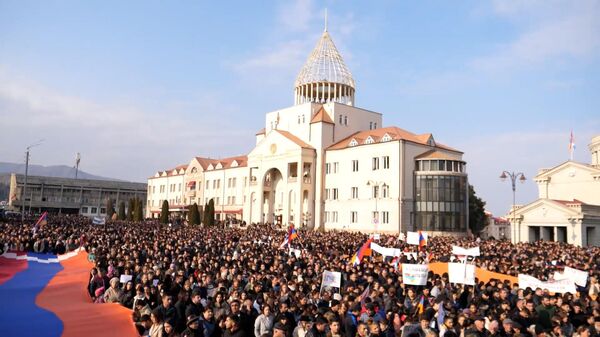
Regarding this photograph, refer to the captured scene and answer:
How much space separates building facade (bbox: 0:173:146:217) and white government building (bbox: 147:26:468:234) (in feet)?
171

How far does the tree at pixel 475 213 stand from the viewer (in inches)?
2477

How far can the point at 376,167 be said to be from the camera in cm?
5291

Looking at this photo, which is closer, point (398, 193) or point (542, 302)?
point (542, 302)

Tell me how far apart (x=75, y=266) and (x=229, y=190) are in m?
54.3

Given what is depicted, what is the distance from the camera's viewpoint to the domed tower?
63.4 meters

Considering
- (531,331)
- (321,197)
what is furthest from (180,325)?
(321,197)

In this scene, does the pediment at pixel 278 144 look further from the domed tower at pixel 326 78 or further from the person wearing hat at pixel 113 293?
the person wearing hat at pixel 113 293

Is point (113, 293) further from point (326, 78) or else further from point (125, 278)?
point (326, 78)

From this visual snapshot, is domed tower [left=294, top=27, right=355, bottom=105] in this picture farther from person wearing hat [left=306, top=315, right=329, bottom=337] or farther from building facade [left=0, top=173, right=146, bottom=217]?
building facade [left=0, top=173, right=146, bottom=217]

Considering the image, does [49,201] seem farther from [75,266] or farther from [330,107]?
[75,266]

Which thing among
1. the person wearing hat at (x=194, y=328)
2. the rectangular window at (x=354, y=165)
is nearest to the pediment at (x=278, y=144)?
the rectangular window at (x=354, y=165)

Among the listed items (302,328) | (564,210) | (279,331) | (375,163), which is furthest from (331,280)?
(375,163)

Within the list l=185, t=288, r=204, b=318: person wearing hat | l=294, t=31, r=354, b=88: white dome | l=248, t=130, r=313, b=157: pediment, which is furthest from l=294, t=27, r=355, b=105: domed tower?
l=185, t=288, r=204, b=318: person wearing hat

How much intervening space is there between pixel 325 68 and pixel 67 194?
75.0m
